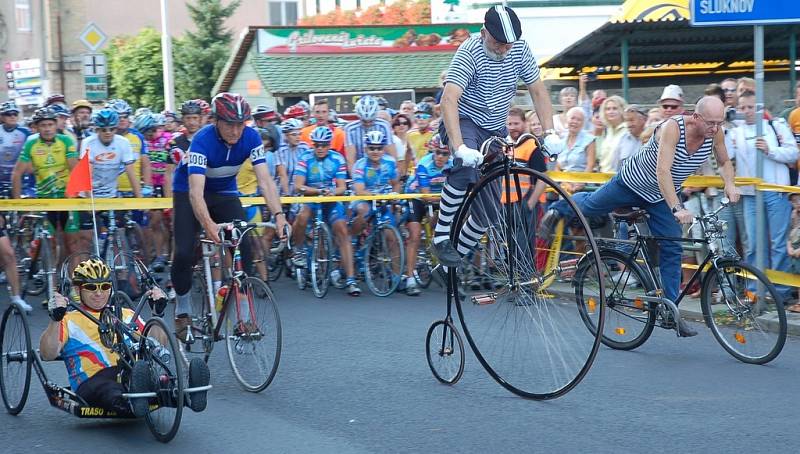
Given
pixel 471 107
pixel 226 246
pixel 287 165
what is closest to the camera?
pixel 471 107

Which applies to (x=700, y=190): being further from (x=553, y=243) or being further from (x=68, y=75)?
(x=68, y=75)

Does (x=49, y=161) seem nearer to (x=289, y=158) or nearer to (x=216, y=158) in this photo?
(x=289, y=158)

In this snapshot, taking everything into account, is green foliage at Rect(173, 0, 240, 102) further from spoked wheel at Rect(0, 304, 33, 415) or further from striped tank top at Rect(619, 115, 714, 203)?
spoked wheel at Rect(0, 304, 33, 415)

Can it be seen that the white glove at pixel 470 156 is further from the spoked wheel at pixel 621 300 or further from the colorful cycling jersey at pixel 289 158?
the colorful cycling jersey at pixel 289 158

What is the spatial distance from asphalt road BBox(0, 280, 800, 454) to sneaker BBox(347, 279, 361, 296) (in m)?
3.70

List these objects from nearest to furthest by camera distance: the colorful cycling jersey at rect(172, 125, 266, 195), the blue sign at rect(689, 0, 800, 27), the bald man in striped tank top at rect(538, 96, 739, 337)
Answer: the colorful cycling jersey at rect(172, 125, 266, 195) → the bald man in striped tank top at rect(538, 96, 739, 337) → the blue sign at rect(689, 0, 800, 27)

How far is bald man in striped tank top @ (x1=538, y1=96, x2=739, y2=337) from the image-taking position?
9016mm

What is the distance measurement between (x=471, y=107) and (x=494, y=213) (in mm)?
731

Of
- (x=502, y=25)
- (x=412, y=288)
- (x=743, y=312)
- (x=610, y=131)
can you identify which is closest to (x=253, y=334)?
(x=502, y=25)

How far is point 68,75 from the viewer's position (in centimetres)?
2712

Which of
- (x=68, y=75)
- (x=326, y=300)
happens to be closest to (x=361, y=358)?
(x=326, y=300)

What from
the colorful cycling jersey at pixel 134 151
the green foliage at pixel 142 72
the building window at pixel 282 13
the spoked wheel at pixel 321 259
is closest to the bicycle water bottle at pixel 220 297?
the spoked wheel at pixel 321 259

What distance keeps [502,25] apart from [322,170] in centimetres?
675

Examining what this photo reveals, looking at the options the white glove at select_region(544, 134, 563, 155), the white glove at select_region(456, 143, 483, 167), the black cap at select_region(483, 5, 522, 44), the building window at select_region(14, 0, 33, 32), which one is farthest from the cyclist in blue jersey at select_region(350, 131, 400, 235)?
the building window at select_region(14, 0, 33, 32)
